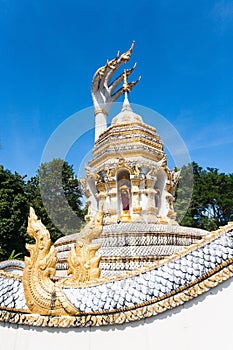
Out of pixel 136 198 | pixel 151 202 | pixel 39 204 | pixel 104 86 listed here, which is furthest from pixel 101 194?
pixel 104 86

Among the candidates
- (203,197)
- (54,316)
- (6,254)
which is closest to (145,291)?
(54,316)

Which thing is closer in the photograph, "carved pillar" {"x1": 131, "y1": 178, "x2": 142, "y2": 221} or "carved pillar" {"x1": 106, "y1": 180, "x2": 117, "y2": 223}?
"carved pillar" {"x1": 131, "y1": 178, "x2": 142, "y2": 221}

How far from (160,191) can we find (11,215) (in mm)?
12995

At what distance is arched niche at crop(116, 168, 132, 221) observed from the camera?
12.0 metres

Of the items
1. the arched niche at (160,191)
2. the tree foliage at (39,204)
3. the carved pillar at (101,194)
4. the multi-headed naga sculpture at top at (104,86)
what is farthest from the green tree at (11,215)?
the arched niche at (160,191)

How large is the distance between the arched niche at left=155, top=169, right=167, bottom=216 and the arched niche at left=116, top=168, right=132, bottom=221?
4.21 ft

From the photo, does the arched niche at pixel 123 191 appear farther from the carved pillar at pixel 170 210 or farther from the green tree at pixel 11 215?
the green tree at pixel 11 215

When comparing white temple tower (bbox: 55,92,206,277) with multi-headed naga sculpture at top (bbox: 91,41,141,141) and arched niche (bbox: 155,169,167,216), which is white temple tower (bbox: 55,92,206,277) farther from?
multi-headed naga sculpture at top (bbox: 91,41,141,141)

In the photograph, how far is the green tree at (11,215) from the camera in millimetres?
21078

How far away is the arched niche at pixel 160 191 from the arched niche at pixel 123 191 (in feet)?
4.21

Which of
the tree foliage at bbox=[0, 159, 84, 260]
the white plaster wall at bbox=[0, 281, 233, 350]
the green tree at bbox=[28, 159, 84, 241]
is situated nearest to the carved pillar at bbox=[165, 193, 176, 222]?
the tree foliage at bbox=[0, 159, 84, 260]

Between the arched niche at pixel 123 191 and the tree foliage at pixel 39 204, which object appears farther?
A: the tree foliage at pixel 39 204

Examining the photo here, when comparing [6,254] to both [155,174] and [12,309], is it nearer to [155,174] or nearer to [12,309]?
[155,174]

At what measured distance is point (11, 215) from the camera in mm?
21844
